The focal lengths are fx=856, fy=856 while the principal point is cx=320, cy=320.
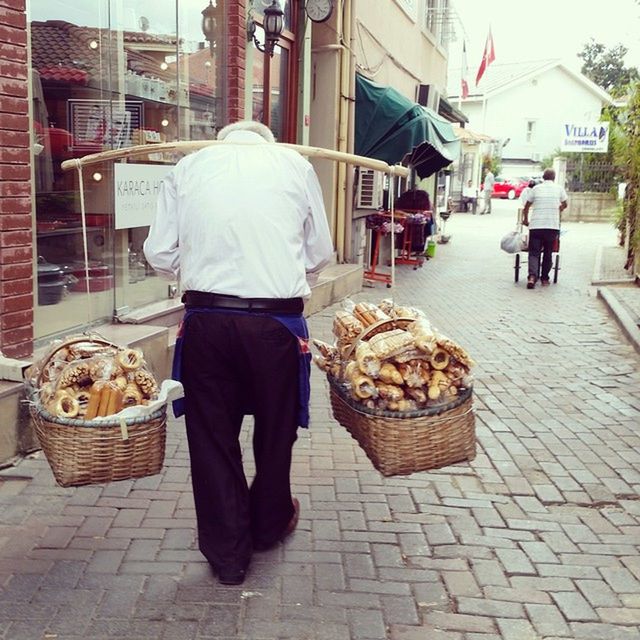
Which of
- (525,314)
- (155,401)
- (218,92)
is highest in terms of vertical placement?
(218,92)

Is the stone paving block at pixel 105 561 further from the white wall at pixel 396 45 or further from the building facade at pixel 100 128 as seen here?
the white wall at pixel 396 45

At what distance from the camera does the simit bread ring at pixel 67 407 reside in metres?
3.34

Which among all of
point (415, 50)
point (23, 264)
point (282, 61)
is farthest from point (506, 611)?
point (415, 50)

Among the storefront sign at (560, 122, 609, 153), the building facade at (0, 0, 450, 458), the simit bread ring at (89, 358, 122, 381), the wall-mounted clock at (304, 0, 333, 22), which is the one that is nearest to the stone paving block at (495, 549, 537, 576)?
the simit bread ring at (89, 358, 122, 381)

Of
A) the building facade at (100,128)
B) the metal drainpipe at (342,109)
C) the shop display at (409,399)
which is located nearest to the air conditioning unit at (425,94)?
the metal drainpipe at (342,109)

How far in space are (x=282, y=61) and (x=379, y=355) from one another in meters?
8.09

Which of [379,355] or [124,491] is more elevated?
[379,355]

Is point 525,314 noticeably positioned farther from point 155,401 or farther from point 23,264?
point 155,401

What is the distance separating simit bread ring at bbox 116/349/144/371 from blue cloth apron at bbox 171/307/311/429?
0.18m

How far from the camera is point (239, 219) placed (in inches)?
130

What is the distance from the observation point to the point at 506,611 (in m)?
3.38

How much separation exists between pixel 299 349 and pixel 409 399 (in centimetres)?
50

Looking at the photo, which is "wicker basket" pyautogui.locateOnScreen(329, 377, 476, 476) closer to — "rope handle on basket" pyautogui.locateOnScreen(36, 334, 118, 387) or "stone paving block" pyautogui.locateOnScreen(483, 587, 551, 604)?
"stone paving block" pyautogui.locateOnScreen(483, 587, 551, 604)

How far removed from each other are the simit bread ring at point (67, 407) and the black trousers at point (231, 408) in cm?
44
